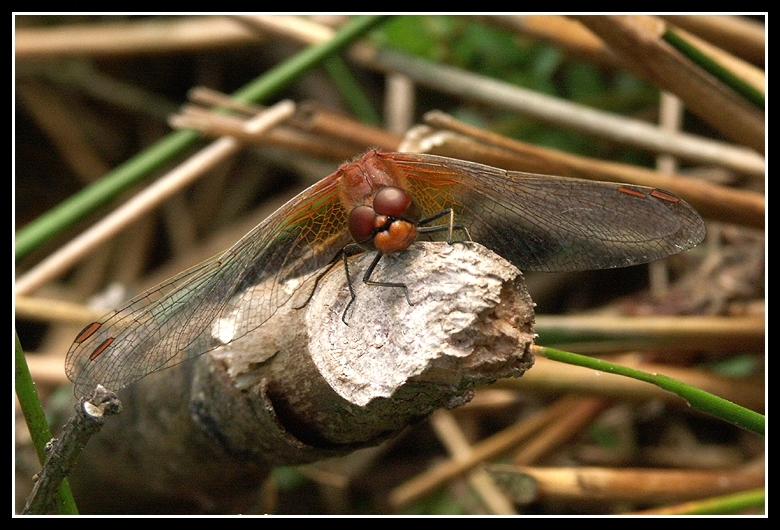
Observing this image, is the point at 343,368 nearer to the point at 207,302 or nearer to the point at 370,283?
the point at 370,283

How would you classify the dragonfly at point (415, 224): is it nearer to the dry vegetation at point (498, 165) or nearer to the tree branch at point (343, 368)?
the tree branch at point (343, 368)

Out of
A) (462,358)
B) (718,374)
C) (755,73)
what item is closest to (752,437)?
(718,374)

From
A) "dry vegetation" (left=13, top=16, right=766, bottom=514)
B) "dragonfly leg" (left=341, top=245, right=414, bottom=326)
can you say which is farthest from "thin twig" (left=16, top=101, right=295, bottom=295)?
"dragonfly leg" (left=341, top=245, right=414, bottom=326)

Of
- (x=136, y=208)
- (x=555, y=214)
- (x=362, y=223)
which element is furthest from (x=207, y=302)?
(x=136, y=208)

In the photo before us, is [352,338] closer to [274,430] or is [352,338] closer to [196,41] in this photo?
[274,430]

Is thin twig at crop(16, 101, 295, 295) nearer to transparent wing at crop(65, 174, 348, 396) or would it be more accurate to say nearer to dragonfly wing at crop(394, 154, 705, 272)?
transparent wing at crop(65, 174, 348, 396)

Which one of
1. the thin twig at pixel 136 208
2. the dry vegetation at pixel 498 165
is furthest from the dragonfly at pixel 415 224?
the thin twig at pixel 136 208

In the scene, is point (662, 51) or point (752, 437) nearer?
point (662, 51)
